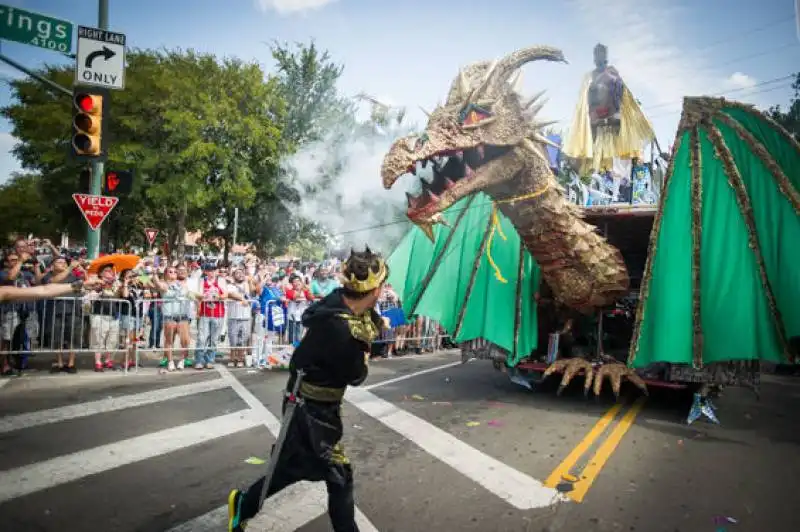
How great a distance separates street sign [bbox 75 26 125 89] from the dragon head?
5.36 meters

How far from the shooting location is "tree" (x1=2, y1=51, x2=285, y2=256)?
822 inches

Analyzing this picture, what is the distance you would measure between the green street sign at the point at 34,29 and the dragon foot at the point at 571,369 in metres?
7.89

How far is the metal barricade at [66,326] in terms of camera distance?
24.6 ft

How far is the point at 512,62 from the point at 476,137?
0.95m

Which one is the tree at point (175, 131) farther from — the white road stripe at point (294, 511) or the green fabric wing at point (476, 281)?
the white road stripe at point (294, 511)

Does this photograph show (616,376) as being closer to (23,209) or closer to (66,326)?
(66,326)

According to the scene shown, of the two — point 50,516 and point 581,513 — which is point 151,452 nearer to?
point 50,516

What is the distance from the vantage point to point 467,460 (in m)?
4.51

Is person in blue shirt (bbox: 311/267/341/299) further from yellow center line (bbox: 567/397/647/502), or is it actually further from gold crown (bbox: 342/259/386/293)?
gold crown (bbox: 342/259/386/293)

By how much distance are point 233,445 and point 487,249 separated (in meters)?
3.89

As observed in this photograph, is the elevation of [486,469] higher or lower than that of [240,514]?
lower

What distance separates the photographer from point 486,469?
430 centimetres

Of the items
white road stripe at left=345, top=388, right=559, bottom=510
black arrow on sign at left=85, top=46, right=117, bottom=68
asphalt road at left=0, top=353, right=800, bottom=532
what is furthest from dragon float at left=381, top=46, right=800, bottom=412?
black arrow on sign at left=85, top=46, right=117, bottom=68

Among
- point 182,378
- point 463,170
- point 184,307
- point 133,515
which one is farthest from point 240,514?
point 184,307
